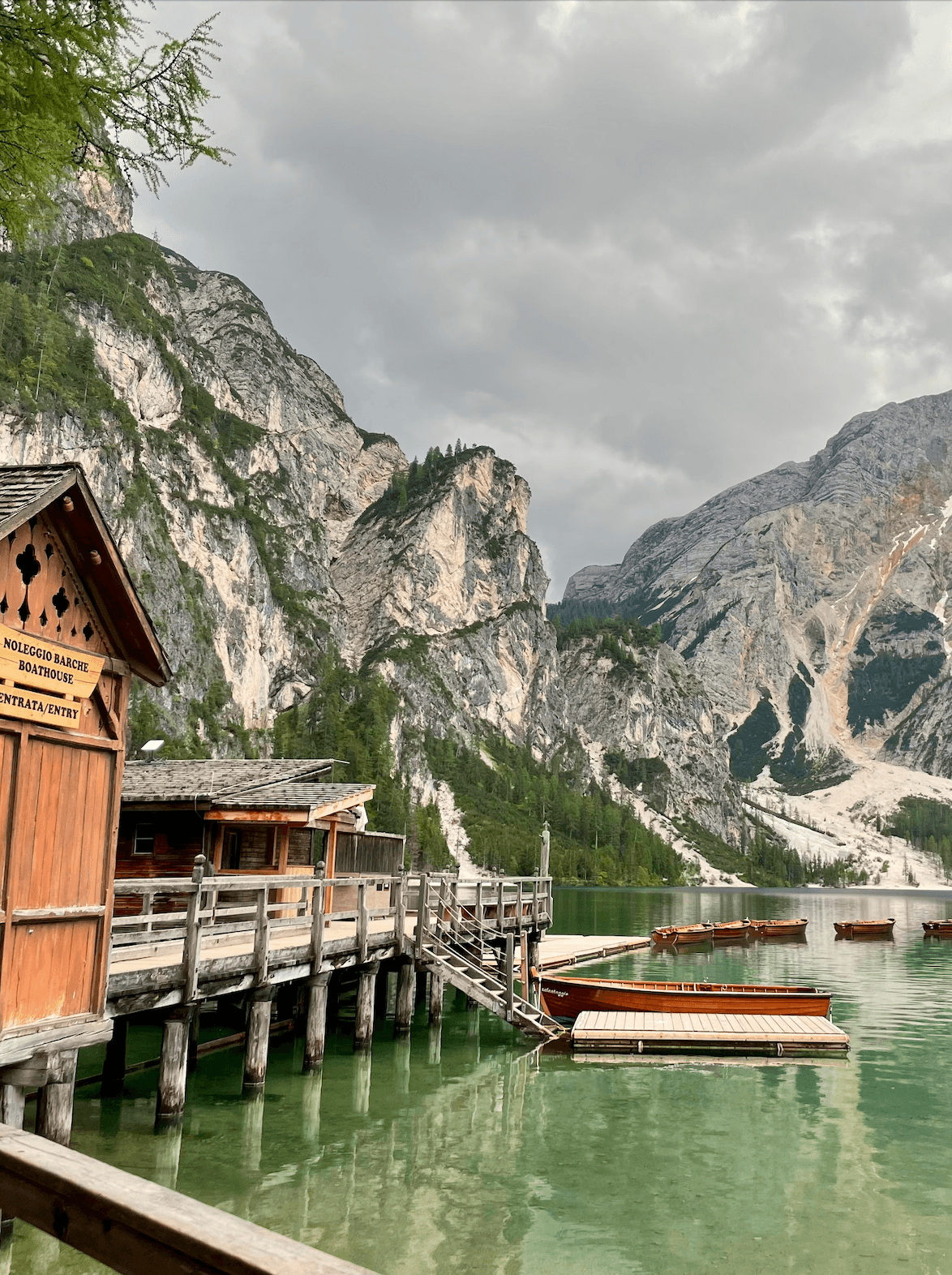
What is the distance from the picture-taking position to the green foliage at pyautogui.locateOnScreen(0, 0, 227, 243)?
10375 millimetres

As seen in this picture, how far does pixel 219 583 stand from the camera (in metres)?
195

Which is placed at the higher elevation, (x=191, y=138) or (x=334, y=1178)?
(x=191, y=138)

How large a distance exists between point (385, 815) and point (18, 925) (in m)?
152

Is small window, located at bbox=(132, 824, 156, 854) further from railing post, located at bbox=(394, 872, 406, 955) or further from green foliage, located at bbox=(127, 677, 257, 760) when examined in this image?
green foliage, located at bbox=(127, 677, 257, 760)

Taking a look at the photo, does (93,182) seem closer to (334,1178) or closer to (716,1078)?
(334,1178)

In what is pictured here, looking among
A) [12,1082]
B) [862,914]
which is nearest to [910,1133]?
[12,1082]

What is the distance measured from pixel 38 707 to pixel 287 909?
777 inches

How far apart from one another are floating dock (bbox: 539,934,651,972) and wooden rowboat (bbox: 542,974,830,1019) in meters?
12.6

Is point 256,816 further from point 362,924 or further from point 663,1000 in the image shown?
point 663,1000

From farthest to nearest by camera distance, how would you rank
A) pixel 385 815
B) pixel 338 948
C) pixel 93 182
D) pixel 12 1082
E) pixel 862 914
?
pixel 385 815 → pixel 862 914 → pixel 338 948 → pixel 93 182 → pixel 12 1082

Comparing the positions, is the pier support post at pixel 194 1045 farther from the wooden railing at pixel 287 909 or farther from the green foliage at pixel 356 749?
the green foliage at pixel 356 749

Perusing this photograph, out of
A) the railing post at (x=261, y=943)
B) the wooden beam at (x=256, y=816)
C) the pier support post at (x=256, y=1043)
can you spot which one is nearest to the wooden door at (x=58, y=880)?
the railing post at (x=261, y=943)

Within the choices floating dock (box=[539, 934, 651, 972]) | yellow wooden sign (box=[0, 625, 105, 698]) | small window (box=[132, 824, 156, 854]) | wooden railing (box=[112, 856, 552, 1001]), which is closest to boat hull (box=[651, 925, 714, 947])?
floating dock (box=[539, 934, 651, 972])

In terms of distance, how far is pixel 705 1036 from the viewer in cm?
2697
